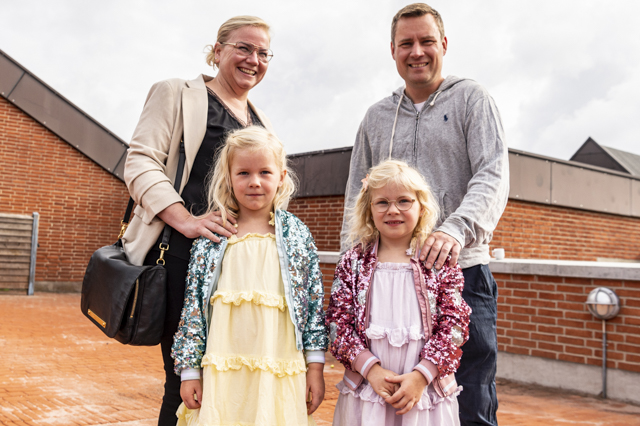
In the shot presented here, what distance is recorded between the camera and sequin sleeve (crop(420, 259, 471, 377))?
1.97 metres

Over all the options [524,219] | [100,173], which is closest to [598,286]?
[524,219]

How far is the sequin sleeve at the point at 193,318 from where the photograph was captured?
6.70 feet

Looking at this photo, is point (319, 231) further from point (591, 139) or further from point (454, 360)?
point (591, 139)

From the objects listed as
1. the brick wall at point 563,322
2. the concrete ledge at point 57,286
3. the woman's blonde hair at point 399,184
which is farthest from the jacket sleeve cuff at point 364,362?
the concrete ledge at point 57,286

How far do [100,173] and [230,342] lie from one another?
520 inches

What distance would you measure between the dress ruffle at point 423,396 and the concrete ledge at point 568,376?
394cm

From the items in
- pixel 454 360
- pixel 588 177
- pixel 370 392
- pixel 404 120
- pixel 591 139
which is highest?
pixel 591 139

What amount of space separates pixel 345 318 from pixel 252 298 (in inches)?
15.1

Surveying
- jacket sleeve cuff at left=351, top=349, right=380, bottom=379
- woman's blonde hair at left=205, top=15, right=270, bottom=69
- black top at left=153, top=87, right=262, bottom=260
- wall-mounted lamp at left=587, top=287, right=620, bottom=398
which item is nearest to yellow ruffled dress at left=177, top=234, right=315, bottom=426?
jacket sleeve cuff at left=351, top=349, right=380, bottom=379

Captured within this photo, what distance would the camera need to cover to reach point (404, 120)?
2.41m

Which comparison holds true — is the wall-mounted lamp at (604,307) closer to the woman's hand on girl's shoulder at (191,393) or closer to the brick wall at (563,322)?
the brick wall at (563,322)

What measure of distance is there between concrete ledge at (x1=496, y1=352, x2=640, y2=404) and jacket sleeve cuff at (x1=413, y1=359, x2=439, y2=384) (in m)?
4.14

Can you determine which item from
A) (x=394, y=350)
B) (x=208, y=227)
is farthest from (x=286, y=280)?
(x=394, y=350)

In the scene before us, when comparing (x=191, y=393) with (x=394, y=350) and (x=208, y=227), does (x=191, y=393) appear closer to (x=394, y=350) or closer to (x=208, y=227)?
(x=208, y=227)
